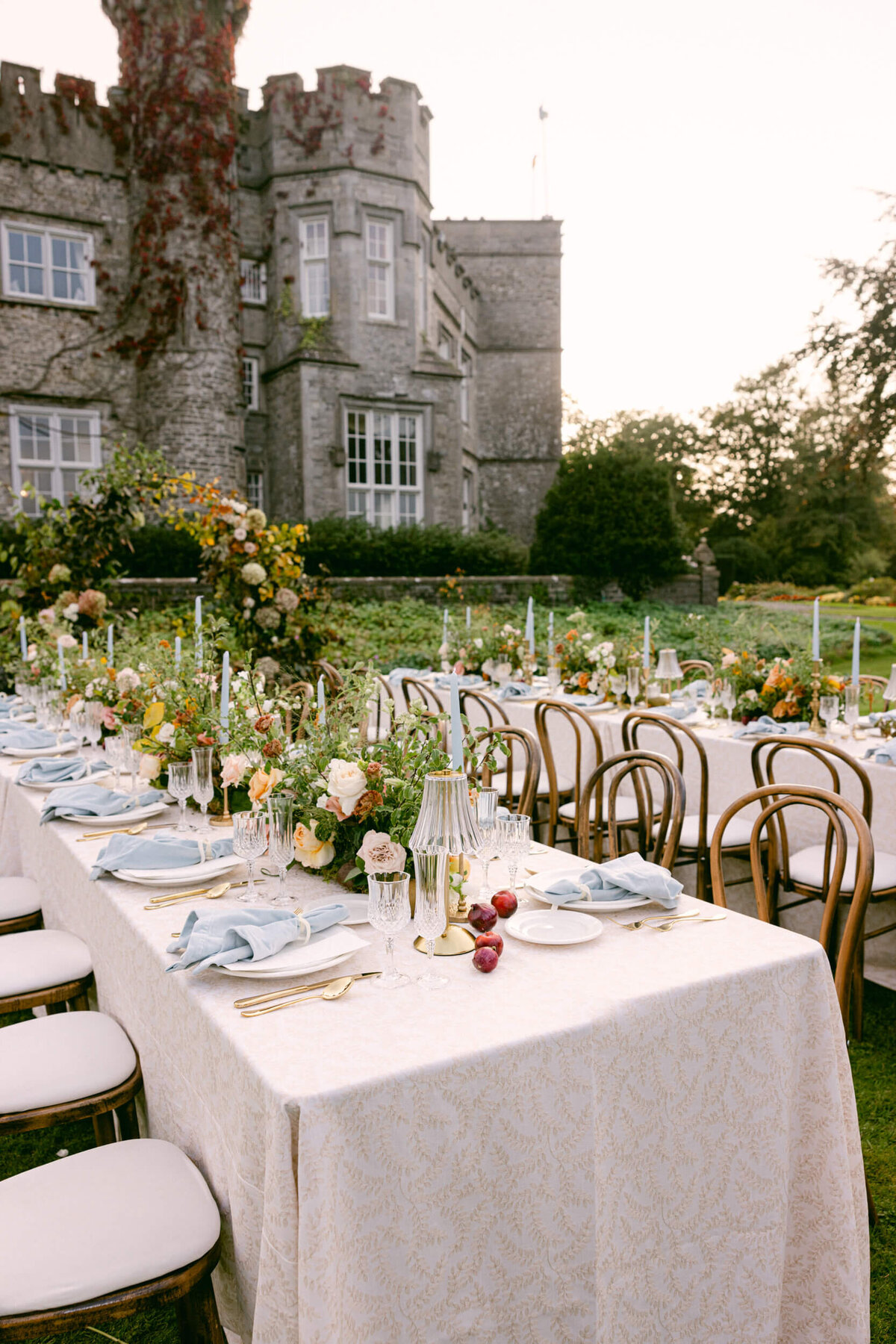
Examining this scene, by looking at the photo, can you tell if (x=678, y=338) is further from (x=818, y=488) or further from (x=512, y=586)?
(x=512, y=586)

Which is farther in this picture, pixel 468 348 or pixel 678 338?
pixel 678 338

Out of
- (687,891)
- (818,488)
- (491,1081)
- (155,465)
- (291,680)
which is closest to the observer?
(491,1081)

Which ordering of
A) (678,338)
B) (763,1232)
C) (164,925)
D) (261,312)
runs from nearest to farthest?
(763,1232)
(164,925)
(261,312)
(678,338)

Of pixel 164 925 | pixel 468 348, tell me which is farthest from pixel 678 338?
pixel 164 925

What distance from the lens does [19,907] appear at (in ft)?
10.3

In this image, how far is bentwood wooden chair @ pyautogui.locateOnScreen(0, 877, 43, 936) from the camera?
3092mm

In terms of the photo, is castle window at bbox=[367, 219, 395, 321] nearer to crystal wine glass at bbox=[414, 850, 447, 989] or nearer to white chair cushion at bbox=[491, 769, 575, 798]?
white chair cushion at bbox=[491, 769, 575, 798]

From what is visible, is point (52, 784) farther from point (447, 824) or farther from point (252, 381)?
point (252, 381)

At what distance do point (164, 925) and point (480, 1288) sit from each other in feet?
3.20

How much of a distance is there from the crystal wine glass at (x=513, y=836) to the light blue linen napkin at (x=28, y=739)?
2777 millimetres

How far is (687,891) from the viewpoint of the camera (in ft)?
15.0

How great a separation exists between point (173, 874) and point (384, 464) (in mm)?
15233

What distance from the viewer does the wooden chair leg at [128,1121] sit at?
7.28ft

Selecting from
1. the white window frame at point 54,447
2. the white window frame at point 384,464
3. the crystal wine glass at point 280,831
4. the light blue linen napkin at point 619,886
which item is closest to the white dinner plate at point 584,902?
the light blue linen napkin at point 619,886
